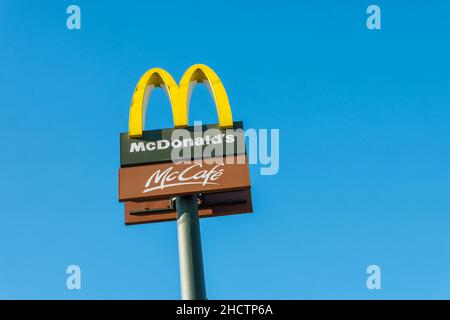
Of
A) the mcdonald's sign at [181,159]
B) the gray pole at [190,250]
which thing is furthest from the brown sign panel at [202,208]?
the gray pole at [190,250]

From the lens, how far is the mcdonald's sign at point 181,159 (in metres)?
19.1

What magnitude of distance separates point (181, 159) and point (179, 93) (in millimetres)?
2213

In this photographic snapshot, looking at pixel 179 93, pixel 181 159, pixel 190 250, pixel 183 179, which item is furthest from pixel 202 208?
pixel 179 93

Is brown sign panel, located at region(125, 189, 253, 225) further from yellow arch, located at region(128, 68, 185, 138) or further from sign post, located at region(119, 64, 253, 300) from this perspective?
yellow arch, located at region(128, 68, 185, 138)

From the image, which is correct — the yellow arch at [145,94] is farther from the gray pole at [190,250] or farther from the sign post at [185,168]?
the gray pole at [190,250]

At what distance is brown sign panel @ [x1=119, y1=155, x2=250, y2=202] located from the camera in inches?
749

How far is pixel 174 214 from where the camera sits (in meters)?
20.8

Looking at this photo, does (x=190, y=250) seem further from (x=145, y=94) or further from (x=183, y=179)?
(x=145, y=94)

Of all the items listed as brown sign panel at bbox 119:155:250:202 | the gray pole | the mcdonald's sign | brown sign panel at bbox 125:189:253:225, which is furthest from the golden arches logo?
the gray pole
